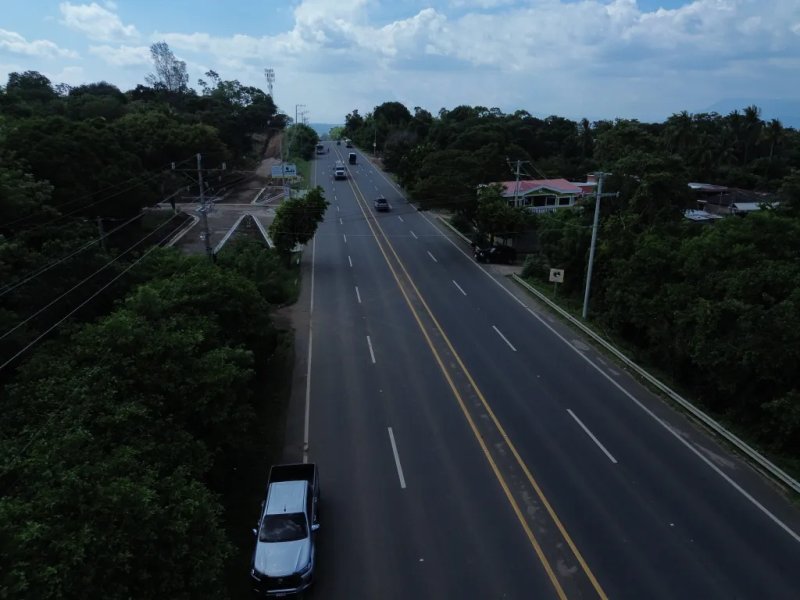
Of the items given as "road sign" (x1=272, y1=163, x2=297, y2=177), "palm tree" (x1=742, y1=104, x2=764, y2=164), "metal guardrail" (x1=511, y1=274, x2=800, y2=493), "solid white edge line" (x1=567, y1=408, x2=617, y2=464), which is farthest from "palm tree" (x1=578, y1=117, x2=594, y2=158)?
"solid white edge line" (x1=567, y1=408, x2=617, y2=464)

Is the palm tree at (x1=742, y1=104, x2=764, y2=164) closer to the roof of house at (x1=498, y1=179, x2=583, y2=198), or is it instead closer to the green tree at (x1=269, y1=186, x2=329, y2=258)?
the roof of house at (x1=498, y1=179, x2=583, y2=198)

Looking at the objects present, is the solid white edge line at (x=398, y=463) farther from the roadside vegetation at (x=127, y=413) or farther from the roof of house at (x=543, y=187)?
the roof of house at (x=543, y=187)

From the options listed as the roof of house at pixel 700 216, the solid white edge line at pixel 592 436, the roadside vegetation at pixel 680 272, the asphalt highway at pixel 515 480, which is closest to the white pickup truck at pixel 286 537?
the asphalt highway at pixel 515 480

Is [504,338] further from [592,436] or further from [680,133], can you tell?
[680,133]

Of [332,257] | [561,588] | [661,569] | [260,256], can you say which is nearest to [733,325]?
[661,569]

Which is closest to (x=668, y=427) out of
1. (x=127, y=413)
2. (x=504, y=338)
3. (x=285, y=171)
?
(x=504, y=338)

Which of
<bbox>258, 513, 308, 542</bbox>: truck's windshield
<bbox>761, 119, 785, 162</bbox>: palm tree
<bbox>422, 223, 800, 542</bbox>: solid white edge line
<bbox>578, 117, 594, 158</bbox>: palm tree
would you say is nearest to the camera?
<bbox>258, 513, 308, 542</bbox>: truck's windshield
